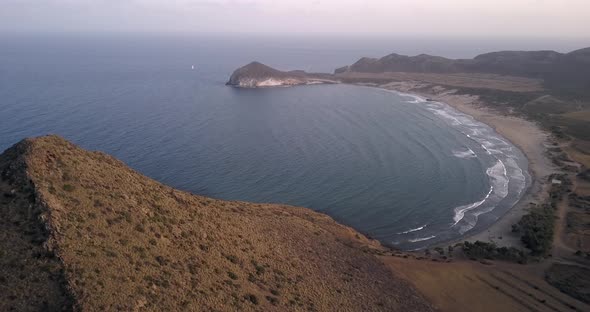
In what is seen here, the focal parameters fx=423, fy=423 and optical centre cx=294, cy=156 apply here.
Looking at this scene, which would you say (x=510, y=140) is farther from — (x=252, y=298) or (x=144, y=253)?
(x=144, y=253)

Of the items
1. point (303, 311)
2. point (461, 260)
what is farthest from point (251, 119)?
point (303, 311)

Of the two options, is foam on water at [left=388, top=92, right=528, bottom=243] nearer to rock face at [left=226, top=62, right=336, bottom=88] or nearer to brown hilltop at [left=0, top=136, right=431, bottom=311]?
brown hilltop at [left=0, top=136, right=431, bottom=311]

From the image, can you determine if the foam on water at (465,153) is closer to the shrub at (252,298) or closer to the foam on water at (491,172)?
the foam on water at (491,172)

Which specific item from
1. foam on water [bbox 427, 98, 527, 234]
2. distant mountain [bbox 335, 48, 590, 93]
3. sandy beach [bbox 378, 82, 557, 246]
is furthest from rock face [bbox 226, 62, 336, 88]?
foam on water [bbox 427, 98, 527, 234]

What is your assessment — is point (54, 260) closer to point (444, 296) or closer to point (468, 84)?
point (444, 296)

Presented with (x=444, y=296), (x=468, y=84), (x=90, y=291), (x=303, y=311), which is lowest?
(x=444, y=296)

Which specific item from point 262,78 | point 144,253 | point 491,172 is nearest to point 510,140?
point 491,172

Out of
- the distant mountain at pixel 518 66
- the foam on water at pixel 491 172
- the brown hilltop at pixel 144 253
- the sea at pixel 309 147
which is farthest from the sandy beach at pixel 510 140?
the distant mountain at pixel 518 66
